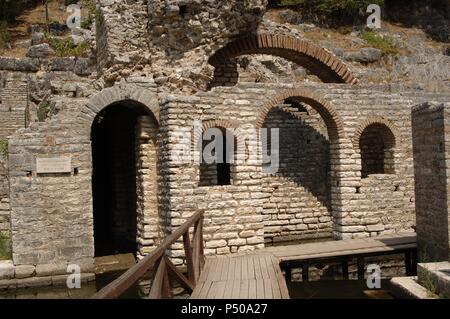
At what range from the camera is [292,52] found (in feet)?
43.2

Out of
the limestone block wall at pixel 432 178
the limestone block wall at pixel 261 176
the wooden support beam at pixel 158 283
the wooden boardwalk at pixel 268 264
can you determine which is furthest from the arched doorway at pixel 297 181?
the wooden support beam at pixel 158 283

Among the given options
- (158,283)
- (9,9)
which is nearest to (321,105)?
(158,283)

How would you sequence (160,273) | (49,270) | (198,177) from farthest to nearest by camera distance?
(198,177) < (49,270) < (160,273)

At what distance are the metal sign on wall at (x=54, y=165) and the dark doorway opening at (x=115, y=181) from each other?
3061mm

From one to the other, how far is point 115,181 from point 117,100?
4.29m

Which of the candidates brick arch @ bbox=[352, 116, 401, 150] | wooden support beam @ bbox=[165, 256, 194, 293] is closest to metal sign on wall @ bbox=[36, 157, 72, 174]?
wooden support beam @ bbox=[165, 256, 194, 293]

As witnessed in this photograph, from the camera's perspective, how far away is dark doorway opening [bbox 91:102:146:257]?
12914 millimetres

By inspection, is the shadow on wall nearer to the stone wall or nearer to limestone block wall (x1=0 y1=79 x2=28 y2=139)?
the stone wall

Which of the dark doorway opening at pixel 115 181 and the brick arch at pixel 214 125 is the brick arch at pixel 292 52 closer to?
the brick arch at pixel 214 125

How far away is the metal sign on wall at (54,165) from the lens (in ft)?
30.3

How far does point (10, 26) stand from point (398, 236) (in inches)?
1134

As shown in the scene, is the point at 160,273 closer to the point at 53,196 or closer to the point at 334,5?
the point at 53,196

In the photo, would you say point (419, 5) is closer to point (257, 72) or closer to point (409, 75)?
point (409, 75)

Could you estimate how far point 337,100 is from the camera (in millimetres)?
11133
